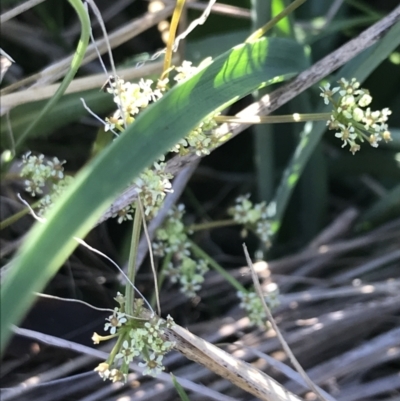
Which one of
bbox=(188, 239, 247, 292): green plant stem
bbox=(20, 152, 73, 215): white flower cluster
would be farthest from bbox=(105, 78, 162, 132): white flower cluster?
bbox=(188, 239, 247, 292): green plant stem

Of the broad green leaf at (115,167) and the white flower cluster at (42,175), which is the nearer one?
the broad green leaf at (115,167)

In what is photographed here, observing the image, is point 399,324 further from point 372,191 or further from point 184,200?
point 184,200

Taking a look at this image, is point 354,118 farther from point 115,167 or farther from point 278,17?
point 115,167

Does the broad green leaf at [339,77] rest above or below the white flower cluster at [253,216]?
above

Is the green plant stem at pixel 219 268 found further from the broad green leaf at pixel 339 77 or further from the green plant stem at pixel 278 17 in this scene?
the green plant stem at pixel 278 17

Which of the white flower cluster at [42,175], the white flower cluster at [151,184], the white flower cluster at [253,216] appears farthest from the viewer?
the white flower cluster at [253,216]

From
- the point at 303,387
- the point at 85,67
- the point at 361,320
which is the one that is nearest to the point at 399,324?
the point at 361,320

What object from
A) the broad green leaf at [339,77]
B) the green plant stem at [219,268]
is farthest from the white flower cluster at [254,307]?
the broad green leaf at [339,77]

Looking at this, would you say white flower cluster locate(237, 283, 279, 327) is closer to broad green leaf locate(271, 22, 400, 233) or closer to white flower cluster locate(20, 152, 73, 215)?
broad green leaf locate(271, 22, 400, 233)

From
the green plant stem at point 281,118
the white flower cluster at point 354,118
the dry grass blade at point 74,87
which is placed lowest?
the white flower cluster at point 354,118
